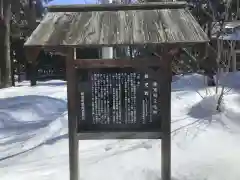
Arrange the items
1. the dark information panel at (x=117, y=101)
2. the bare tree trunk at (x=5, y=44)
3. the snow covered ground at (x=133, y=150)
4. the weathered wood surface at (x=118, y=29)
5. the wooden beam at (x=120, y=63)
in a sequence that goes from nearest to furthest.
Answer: the weathered wood surface at (x=118, y=29), the wooden beam at (x=120, y=63), the dark information panel at (x=117, y=101), the snow covered ground at (x=133, y=150), the bare tree trunk at (x=5, y=44)

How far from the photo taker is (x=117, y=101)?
4430mm

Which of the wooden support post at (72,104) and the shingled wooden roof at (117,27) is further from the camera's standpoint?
the wooden support post at (72,104)

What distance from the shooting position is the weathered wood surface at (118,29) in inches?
153

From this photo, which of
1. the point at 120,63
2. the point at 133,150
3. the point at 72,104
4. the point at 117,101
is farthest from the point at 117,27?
the point at 133,150

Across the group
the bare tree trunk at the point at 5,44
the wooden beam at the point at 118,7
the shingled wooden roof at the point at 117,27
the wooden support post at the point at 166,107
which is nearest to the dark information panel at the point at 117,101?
the wooden support post at the point at 166,107

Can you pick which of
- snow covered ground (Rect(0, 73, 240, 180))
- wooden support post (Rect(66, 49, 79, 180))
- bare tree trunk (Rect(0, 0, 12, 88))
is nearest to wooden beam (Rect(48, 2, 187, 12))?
wooden support post (Rect(66, 49, 79, 180))

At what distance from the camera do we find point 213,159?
19.0ft

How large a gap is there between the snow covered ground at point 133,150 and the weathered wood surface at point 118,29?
193cm

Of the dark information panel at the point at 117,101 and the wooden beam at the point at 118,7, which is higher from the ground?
the wooden beam at the point at 118,7

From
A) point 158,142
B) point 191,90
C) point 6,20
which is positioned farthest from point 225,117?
point 6,20

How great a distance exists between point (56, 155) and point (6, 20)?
11137mm

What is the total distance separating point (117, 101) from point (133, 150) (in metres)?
2.04

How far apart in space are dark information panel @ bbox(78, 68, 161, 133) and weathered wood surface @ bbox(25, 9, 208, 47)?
47 cm

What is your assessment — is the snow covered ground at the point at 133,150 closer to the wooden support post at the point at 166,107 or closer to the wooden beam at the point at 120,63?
the wooden support post at the point at 166,107
